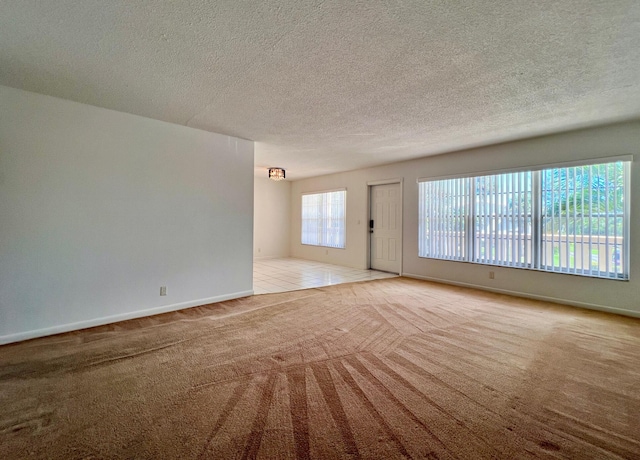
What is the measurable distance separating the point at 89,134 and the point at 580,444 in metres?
4.92

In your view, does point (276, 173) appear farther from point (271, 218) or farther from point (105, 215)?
point (105, 215)

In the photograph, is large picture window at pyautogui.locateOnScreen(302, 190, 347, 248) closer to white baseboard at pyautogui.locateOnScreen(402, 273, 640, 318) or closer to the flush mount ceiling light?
the flush mount ceiling light

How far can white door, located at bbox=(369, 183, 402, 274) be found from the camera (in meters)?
6.37

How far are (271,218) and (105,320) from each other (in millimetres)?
5776

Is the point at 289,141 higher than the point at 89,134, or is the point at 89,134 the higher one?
the point at 289,141

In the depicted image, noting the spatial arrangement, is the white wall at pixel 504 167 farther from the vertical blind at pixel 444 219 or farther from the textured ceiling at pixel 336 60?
the textured ceiling at pixel 336 60

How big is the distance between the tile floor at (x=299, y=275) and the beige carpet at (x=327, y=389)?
1737mm

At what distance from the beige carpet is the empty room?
2cm

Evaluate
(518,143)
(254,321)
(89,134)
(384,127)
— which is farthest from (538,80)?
(89,134)

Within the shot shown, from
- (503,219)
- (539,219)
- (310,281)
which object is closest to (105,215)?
(310,281)

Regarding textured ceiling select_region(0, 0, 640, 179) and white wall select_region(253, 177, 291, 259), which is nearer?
textured ceiling select_region(0, 0, 640, 179)

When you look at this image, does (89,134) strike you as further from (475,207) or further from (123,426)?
(475,207)

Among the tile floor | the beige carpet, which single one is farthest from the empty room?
the tile floor

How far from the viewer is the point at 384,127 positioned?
12.8ft
